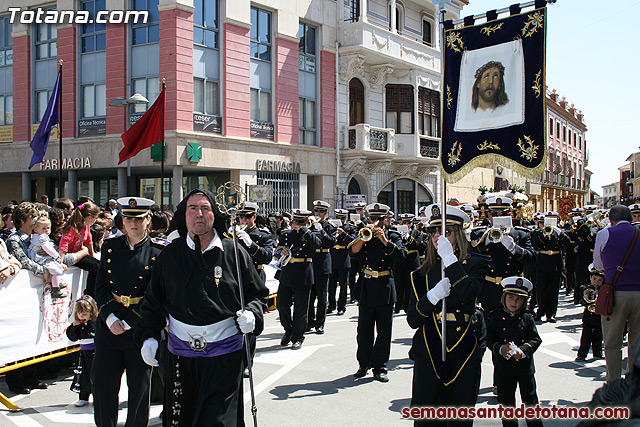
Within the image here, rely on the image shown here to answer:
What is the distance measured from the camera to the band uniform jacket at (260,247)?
28.7 feet

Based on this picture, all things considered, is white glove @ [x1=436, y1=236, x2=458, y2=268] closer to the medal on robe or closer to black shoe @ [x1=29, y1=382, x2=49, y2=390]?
the medal on robe

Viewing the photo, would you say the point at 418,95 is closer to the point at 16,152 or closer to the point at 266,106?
the point at 266,106

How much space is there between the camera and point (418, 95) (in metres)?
29.3

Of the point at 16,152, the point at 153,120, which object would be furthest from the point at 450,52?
the point at 16,152

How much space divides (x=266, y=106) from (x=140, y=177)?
597 centimetres

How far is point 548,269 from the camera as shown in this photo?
11820 millimetres

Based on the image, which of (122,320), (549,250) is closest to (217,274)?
(122,320)

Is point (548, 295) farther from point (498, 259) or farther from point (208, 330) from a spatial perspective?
point (208, 330)

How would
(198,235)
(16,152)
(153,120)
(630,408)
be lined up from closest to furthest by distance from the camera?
(630,408)
(198,235)
(153,120)
(16,152)

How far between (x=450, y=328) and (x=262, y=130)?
1957cm

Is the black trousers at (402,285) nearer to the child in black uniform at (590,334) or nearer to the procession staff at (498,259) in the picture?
the procession staff at (498,259)

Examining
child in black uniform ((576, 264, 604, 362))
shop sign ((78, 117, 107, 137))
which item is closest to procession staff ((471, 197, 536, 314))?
child in black uniform ((576, 264, 604, 362))

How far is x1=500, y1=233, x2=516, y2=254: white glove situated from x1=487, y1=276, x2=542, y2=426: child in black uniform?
2.79 m

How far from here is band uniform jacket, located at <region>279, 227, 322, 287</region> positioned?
32.3 ft
